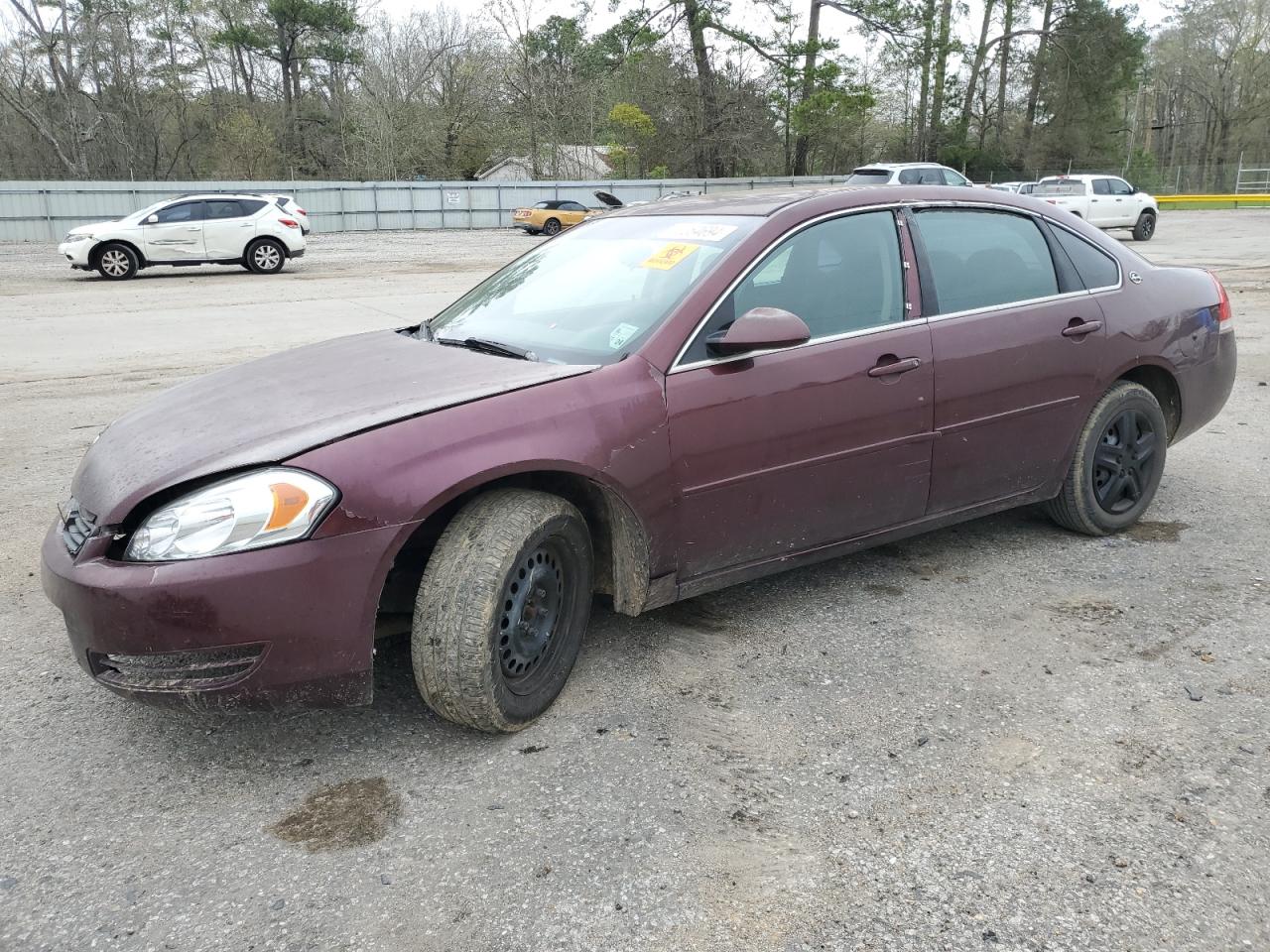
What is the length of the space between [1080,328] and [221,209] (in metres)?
19.3

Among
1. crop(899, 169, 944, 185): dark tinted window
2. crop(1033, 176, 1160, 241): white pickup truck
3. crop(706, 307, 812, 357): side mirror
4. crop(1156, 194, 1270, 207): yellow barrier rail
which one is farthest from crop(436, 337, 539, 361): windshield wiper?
crop(1156, 194, 1270, 207): yellow barrier rail

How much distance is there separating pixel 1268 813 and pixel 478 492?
2.24 metres

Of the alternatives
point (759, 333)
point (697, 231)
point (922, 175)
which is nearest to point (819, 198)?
point (697, 231)

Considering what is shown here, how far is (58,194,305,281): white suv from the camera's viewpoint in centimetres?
1911

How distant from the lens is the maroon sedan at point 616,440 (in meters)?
2.62

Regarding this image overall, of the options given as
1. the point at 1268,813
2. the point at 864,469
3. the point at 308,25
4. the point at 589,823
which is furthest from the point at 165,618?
the point at 308,25

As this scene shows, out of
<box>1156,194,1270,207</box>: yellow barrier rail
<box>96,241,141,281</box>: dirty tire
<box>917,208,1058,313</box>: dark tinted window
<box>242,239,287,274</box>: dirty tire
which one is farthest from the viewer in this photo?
<box>1156,194,1270,207</box>: yellow barrier rail

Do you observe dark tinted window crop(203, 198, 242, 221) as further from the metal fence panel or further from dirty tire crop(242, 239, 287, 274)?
the metal fence panel

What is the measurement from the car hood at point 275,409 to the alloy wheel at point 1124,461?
2607 millimetres

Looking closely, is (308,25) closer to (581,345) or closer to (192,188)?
(192,188)

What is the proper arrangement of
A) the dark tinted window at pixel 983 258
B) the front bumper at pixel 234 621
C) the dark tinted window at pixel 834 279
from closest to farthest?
1. the front bumper at pixel 234 621
2. the dark tinted window at pixel 834 279
3. the dark tinted window at pixel 983 258

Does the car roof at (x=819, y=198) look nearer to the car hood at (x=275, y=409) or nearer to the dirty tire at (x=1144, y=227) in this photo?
the car hood at (x=275, y=409)

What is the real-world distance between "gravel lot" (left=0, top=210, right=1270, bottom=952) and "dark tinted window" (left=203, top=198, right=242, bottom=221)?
A: 17369 mm

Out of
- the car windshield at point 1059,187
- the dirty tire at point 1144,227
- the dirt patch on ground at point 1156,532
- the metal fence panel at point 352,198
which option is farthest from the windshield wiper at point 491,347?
the dirty tire at point 1144,227
